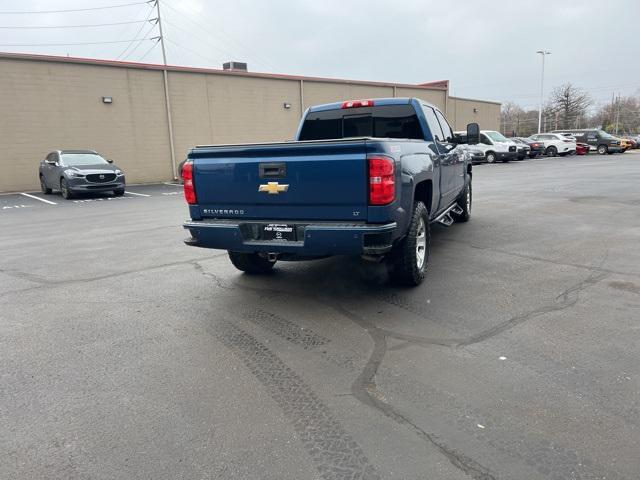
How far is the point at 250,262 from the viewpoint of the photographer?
5.96 meters

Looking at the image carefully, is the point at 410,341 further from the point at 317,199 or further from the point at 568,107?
→ the point at 568,107

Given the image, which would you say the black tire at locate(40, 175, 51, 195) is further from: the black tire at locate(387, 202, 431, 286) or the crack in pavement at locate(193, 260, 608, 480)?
the black tire at locate(387, 202, 431, 286)

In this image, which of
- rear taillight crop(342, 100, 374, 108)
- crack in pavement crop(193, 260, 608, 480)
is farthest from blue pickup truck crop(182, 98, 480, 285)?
rear taillight crop(342, 100, 374, 108)

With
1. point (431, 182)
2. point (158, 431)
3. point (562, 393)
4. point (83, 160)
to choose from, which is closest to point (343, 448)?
point (158, 431)

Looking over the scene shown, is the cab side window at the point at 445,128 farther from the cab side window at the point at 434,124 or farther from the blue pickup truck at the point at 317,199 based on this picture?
the blue pickup truck at the point at 317,199

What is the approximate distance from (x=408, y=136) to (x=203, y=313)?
3.55 metres

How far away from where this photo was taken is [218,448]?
2.66 m

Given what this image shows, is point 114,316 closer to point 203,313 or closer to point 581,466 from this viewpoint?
point 203,313

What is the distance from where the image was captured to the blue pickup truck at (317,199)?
4.30m

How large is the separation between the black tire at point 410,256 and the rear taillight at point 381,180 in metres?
0.80

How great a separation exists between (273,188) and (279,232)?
419 mm

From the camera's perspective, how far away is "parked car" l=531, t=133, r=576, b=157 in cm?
3381

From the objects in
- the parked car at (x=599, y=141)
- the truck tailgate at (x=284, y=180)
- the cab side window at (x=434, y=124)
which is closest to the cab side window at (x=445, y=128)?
the cab side window at (x=434, y=124)

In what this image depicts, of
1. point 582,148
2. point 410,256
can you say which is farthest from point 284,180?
point 582,148
